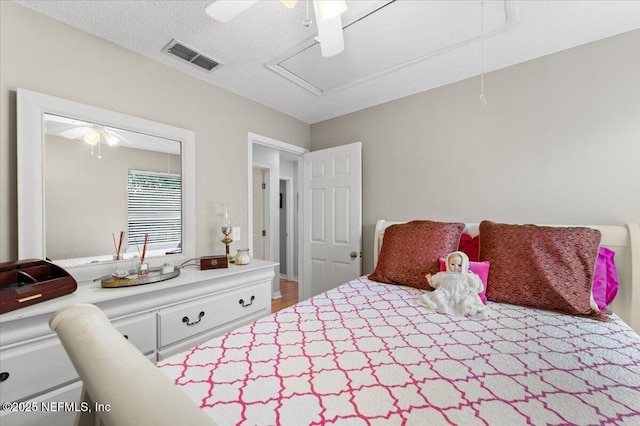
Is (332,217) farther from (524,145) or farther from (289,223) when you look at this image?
(289,223)

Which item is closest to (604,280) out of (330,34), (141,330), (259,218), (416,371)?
(416,371)

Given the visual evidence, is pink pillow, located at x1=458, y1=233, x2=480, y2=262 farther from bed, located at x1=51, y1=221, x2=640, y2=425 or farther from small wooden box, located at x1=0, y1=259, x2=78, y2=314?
small wooden box, located at x1=0, y1=259, x2=78, y2=314

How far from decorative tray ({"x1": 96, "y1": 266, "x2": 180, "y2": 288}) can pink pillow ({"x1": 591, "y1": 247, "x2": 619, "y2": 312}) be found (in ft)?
8.01

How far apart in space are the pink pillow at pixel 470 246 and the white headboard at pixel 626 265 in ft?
2.16

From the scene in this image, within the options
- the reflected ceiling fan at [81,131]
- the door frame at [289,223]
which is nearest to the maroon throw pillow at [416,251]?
the reflected ceiling fan at [81,131]

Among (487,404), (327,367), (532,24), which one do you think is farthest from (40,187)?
(532,24)

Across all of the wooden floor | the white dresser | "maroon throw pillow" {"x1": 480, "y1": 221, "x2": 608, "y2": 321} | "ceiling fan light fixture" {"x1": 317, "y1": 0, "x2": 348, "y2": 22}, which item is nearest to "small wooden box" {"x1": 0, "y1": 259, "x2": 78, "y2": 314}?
Result: the white dresser

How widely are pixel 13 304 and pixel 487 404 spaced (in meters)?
1.70

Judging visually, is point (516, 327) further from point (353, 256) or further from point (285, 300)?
point (285, 300)

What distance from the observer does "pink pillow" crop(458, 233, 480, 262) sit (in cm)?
182

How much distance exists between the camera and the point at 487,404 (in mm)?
693

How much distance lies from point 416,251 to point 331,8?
1501 mm

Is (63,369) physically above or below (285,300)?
above

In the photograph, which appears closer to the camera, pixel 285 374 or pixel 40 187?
pixel 285 374
